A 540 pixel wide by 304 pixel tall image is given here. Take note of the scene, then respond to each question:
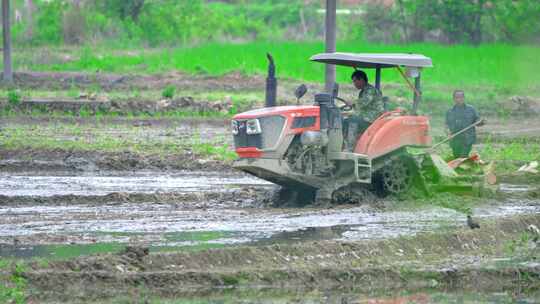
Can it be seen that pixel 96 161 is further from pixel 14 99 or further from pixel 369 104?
pixel 14 99

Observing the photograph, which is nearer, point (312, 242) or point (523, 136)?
point (312, 242)

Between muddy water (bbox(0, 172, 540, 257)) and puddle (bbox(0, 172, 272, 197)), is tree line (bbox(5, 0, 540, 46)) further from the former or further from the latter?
muddy water (bbox(0, 172, 540, 257))

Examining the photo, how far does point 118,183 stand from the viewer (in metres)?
18.0

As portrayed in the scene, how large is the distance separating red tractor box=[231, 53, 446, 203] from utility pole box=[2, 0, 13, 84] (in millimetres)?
16529

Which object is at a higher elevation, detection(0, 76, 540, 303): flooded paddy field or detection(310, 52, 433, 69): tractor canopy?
detection(310, 52, 433, 69): tractor canopy

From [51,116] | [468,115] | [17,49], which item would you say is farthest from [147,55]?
[468,115]

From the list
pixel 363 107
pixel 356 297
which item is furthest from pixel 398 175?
pixel 356 297

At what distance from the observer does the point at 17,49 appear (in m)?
42.5

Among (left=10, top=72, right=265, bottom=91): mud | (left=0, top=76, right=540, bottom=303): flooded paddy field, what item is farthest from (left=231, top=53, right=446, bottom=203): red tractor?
(left=10, top=72, right=265, bottom=91): mud

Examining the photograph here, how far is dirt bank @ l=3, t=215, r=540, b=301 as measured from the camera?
10.2 meters

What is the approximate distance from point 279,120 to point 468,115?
4.08m

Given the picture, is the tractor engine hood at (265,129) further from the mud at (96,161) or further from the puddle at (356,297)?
the mud at (96,161)

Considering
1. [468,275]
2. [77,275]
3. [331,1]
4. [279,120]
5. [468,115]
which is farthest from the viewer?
[331,1]

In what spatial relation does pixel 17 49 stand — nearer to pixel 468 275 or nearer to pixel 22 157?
pixel 22 157
